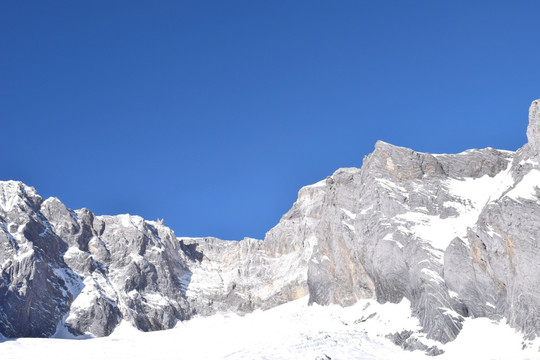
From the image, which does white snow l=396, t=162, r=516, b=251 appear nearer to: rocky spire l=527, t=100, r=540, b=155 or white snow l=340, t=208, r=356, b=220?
rocky spire l=527, t=100, r=540, b=155

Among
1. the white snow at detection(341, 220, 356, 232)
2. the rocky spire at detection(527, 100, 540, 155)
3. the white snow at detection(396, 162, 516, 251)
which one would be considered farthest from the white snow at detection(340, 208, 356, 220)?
the rocky spire at detection(527, 100, 540, 155)

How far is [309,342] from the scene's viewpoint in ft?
311

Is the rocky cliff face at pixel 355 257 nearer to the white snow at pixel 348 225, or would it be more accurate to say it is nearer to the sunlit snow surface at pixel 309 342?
the white snow at pixel 348 225

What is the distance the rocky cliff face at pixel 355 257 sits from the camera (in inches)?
3169

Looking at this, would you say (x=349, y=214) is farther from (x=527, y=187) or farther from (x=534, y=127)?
(x=527, y=187)

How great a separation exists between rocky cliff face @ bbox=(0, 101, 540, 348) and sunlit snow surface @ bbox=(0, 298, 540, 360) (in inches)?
97.8

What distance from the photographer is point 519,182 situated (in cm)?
7950

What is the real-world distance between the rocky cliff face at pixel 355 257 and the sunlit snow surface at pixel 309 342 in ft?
8.15

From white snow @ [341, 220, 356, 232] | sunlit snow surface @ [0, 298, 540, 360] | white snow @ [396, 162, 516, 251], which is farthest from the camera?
white snow @ [341, 220, 356, 232]

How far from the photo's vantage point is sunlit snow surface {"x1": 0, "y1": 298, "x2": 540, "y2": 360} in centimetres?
7881

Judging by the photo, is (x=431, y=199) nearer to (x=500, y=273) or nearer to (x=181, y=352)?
(x=500, y=273)

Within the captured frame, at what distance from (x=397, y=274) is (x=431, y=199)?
1525cm

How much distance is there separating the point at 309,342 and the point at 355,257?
27052 millimetres

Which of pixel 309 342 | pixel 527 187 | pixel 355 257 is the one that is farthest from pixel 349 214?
pixel 527 187
